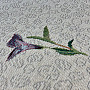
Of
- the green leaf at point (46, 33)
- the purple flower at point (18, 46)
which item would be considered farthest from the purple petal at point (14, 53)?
the green leaf at point (46, 33)

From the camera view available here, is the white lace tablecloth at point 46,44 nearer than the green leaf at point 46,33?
Yes

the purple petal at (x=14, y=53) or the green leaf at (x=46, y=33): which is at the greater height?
the green leaf at (x=46, y=33)

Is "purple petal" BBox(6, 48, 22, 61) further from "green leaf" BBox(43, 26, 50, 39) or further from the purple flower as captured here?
"green leaf" BBox(43, 26, 50, 39)

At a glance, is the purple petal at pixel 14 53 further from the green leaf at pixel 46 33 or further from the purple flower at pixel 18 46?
the green leaf at pixel 46 33

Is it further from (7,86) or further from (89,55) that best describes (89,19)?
(7,86)

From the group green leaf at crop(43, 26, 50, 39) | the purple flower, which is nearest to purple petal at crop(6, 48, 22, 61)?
the purple flower

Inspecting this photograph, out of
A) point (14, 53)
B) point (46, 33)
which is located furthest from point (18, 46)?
point (46, 33)

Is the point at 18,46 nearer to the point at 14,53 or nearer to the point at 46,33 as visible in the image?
the point at 14,53

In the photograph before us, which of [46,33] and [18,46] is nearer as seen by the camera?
[18,46]
